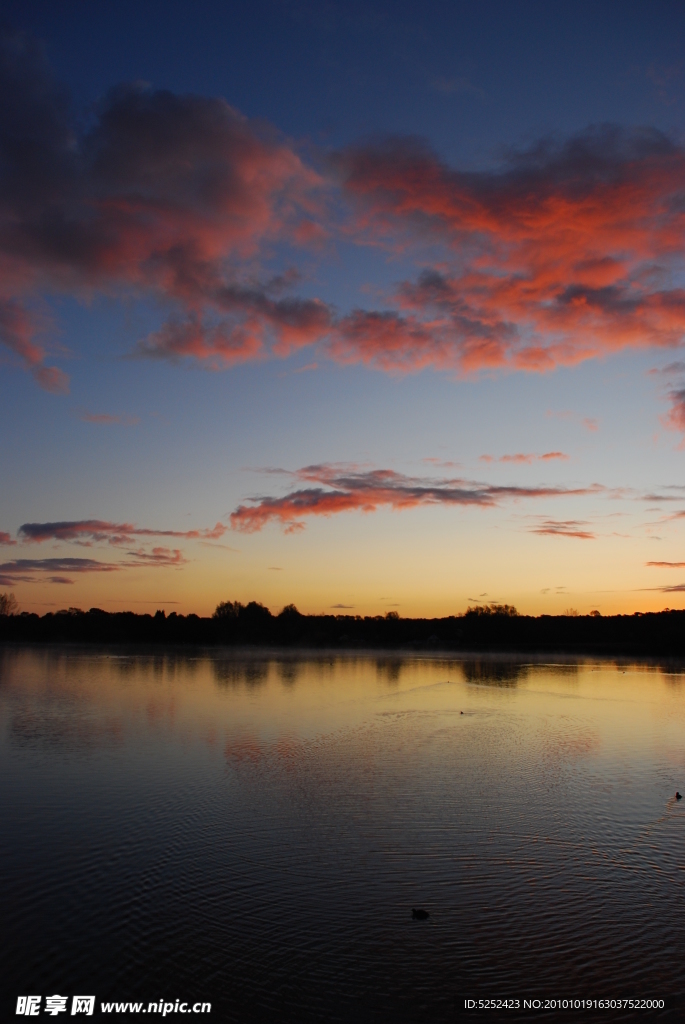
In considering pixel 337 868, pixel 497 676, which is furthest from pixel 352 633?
pixel 337 868

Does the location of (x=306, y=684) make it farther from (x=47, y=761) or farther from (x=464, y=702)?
(x=47, y=761)

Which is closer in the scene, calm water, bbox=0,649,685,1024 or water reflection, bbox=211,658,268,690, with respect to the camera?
calm water, bbox=0,649,685,1024

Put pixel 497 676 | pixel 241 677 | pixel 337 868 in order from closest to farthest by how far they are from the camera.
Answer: pixel 337 868 < pixel 241 677 < pixel 497 676

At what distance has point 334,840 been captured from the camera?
45.3 ft

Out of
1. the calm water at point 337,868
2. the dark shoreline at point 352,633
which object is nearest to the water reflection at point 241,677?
the calm water at point 337,868

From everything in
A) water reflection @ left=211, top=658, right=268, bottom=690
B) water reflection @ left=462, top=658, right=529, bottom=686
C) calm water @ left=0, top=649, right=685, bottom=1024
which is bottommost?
water reflection @ left=462, top=658, right=529, bottom=686

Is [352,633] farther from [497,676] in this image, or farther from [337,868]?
[337,868]

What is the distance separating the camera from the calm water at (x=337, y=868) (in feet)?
27.8

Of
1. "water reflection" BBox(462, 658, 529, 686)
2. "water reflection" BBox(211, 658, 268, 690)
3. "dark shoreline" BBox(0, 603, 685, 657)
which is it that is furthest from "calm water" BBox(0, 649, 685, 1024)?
"dark shoreline" BBox(0, 603, 685, 657)

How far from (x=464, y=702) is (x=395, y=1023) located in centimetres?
3446

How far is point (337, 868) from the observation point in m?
12.2

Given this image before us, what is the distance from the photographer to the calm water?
27.8 ft

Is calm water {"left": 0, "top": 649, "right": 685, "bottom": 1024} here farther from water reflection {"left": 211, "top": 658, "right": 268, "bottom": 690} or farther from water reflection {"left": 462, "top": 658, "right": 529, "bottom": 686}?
water reflection {"left": 462, "top": 658, "right": 529, "bottom": 686}

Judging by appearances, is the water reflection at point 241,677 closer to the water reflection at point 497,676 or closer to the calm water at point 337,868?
the water reflection at point 497,676
